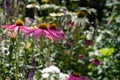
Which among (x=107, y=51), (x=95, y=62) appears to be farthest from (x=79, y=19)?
(x=107, y=51)

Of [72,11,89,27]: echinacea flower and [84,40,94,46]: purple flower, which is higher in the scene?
[72,11,89,27]: echinacea flower

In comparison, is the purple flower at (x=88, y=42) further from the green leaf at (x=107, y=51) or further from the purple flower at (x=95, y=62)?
the purple flower at (x=95, y=62)

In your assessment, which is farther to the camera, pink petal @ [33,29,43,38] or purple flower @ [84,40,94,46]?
purple flower @ [84,40,94,46]

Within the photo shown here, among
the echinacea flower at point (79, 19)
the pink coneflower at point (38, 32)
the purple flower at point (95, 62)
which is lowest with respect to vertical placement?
the purple flower at point (95, 62)

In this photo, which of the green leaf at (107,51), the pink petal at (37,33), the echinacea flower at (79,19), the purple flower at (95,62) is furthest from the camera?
the green leaf at (107,51)

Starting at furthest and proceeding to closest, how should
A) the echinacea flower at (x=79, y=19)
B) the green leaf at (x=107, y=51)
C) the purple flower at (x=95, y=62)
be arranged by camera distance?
the green leaf at (x=107, y=51)
the purple flower at (x=95, y=62)
the echinacea flower at (x=79, y=19)

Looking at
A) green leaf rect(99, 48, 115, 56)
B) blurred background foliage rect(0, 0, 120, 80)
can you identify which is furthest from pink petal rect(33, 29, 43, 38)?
green leaf rect(99, 48, 115, 56)

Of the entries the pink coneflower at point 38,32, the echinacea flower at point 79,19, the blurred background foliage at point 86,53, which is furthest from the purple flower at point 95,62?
the pink coneflower at point 38,32

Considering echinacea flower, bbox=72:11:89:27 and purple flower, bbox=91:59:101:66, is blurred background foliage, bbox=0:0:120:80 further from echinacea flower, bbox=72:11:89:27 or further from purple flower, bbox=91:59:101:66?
echinacea flower, bbox=72:11:89:27

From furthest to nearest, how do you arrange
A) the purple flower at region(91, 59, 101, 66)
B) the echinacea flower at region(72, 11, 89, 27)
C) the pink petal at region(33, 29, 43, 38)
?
the purple flower at region(91, 59, 101, 66) < the echinacea flower at region(72, 11, 89, 27) < the pink petal at region(33, 29, 43, 38)

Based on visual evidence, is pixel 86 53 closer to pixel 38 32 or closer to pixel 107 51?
pixel 107 51

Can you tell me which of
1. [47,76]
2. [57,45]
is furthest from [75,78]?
[57,45]

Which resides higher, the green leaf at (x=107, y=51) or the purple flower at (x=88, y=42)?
the purple flower at (x=88, y=42)

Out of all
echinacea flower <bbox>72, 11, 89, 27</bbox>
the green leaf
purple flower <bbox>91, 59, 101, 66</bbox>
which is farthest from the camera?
the green leaf
